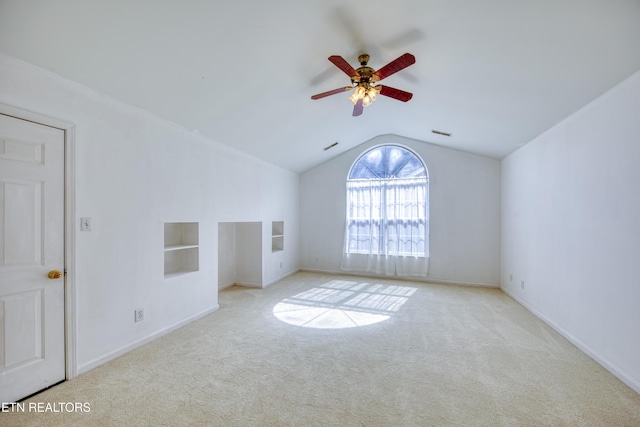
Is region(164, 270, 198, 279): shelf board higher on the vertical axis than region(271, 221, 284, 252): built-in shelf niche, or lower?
lower

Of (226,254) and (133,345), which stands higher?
(226,254)

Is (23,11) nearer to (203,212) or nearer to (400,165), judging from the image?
(203,212)

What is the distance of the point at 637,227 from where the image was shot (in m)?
2.16

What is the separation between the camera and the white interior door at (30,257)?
1969mm

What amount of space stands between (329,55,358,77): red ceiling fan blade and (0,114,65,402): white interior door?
91.2 inches

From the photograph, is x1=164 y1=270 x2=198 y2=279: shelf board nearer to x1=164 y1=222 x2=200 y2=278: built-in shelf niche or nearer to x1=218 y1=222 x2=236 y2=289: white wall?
x1=164 y1=222 x2=200 y2=278: built-in shelf niche

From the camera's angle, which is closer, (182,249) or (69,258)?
(69,258)

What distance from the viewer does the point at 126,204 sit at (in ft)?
8.95

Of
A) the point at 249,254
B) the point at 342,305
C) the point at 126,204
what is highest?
the point at 126,204

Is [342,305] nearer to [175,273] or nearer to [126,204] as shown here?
[175,273]

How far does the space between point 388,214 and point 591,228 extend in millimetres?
3474

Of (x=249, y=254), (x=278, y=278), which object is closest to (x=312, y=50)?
(x=249, y=254)

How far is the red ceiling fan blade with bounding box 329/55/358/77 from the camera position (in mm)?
2230

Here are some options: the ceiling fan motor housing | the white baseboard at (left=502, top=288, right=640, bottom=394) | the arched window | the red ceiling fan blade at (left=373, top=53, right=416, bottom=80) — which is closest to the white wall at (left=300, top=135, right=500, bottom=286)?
the arched window
